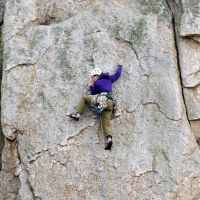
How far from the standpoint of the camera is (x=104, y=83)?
1330cm

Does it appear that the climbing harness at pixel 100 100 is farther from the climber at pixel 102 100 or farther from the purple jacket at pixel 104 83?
the purple jacket at pixel 104 83

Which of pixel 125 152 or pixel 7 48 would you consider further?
pixel 7 48

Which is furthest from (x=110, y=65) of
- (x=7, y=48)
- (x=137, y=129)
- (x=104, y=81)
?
(x=7, y=48)

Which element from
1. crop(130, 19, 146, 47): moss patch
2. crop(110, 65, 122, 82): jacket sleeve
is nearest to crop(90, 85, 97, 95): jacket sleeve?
crop(110, 65, 122, 82): jacket sleeve

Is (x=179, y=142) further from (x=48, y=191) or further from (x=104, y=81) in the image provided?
(x=48, y=191)

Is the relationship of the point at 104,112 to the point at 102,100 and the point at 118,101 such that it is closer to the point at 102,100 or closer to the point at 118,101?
the point at 102,100

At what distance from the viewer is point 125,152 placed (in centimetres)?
1326

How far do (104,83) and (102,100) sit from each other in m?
0.47

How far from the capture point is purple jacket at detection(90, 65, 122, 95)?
522 inches

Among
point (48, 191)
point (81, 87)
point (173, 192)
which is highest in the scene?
point (81, 87)

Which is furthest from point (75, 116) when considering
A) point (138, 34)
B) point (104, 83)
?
point (138, 34)

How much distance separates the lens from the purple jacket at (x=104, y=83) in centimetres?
1327

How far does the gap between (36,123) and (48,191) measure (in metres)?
1.64

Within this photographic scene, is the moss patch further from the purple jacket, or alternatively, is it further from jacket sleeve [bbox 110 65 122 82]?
the purple jacket
